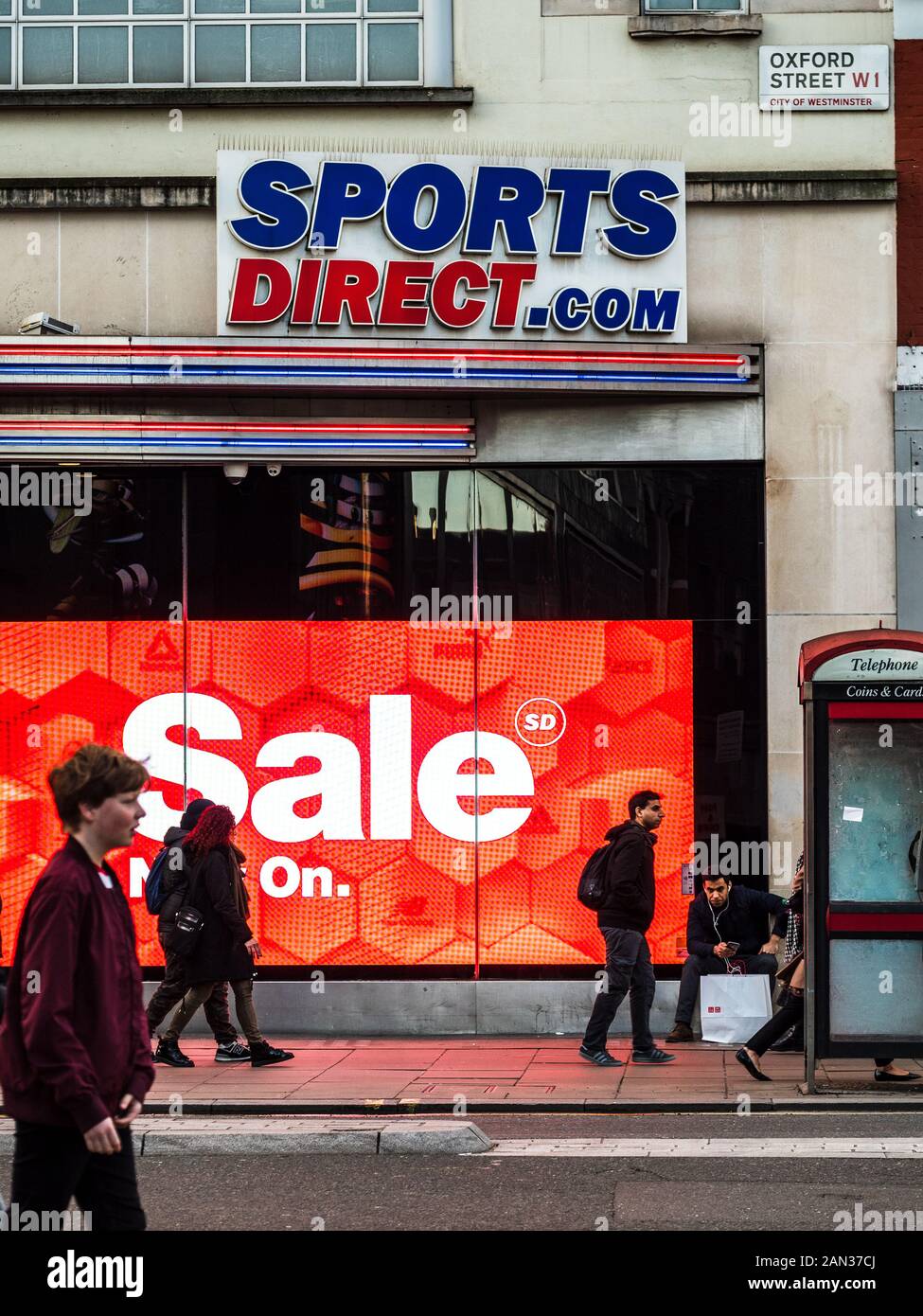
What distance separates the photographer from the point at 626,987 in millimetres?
A: 11648

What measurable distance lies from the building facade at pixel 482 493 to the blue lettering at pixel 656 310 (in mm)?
24

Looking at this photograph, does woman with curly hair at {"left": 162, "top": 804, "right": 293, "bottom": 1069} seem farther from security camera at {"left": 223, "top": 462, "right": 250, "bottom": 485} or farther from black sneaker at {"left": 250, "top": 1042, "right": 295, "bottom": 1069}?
security camera at {"left": 223, "top": 462, "right": 250, "bottom": 485}

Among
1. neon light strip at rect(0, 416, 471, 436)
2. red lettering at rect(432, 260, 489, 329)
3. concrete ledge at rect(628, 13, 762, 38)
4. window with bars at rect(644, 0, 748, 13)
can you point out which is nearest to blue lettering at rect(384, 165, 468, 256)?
red lettering at rect(432, 260, 489, 329)

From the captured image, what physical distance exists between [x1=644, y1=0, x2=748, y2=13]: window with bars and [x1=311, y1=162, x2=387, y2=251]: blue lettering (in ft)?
8.71

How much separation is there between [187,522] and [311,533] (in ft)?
3.34

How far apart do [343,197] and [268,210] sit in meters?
0.62

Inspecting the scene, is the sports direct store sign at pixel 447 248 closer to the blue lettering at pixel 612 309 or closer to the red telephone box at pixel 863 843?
the blue lettering at pixel 612 309

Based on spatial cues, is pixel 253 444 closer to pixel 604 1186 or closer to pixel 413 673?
pixel 413 673

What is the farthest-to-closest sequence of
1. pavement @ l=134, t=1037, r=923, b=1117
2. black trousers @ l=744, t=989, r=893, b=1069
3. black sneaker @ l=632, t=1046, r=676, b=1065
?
black sneaker @ l=632, t=1046, r=676, b=1065 → black trousers @ l=744, t=989, r=893, b=1069 → pavement @ l=134, t=1037, r=923, b=1117

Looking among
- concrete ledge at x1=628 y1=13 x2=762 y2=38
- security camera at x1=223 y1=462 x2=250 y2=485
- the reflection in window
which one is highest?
concrete ledge at x1=628 y1=13 x2=762 y2=38

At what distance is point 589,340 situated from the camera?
1353cm

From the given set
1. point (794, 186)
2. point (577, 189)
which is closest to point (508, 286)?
point (577, 189)

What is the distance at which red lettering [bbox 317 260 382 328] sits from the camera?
13.5 metres

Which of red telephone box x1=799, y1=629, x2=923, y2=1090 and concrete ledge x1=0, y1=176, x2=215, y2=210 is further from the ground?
concrete ledge x1=0, y1=176, x2=215, y2=210
